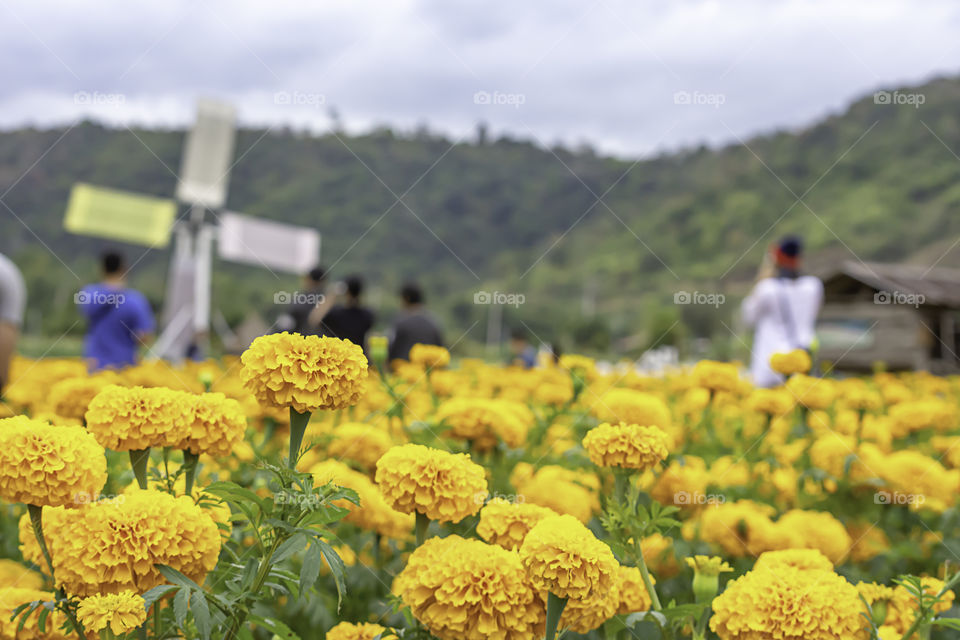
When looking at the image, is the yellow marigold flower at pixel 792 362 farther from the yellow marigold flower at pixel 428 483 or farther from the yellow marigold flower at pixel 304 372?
the yellow marigold flower at pixel 304 372

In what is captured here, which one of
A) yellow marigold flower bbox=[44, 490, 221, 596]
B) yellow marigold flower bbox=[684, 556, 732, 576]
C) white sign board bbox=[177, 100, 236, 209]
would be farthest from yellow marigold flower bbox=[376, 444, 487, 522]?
white sign board bbox=[177, 100, 236, 209]

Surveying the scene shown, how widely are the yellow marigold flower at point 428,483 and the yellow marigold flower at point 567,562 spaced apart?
0.17m

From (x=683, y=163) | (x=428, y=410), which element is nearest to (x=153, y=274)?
(x=683, y=163)

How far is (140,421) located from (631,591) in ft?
2.44

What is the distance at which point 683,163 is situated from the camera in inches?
3118

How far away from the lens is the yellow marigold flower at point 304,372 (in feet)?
3.08

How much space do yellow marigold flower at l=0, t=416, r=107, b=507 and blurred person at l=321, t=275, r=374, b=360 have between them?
3.57 metres

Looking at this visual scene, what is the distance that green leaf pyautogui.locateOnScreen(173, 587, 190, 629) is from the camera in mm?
794

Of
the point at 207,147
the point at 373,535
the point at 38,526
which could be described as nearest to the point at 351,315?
the point at 373,535

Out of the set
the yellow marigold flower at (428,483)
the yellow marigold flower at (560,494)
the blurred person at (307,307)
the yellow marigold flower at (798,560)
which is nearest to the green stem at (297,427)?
the yellow marigold flower at (428,483)

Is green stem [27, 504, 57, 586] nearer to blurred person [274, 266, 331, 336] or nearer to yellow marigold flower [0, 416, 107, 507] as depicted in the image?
yellow marigold flower [0, 416, 107, 507]

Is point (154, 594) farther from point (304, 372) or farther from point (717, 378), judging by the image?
point (717, 378)

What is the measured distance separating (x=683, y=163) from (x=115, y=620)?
8278 cm

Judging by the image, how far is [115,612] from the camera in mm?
855
